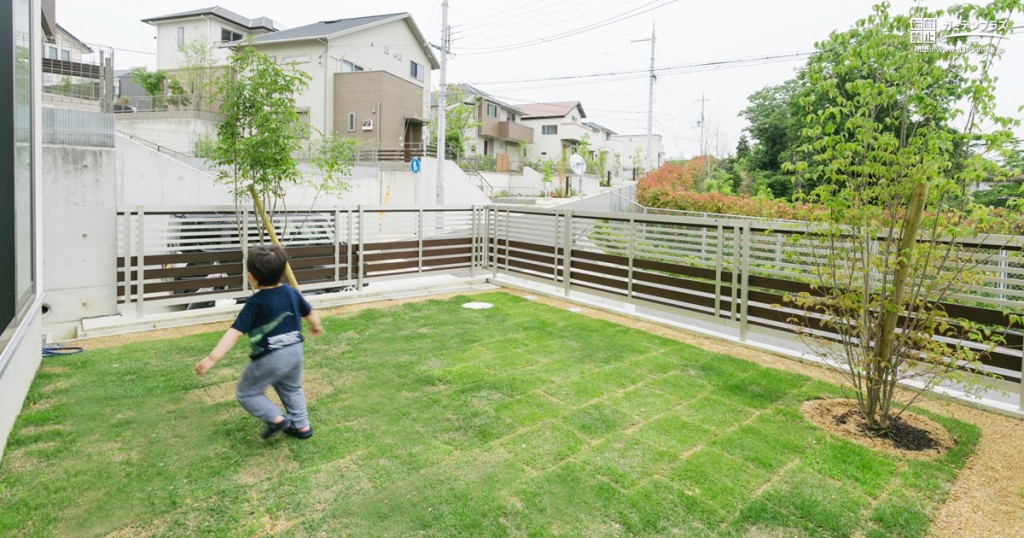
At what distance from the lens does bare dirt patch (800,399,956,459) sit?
3879mm

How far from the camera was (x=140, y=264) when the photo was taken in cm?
682

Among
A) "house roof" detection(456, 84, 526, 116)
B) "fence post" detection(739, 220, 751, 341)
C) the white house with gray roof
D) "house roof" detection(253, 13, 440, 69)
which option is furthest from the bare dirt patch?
"house roof" detection(456, 84, 526, 116)

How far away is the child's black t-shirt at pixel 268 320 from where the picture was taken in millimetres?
3564

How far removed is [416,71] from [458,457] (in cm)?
3185

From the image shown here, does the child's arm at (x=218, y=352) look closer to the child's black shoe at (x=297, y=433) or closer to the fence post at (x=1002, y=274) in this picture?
the child's black shoe at (x=297, y=433)

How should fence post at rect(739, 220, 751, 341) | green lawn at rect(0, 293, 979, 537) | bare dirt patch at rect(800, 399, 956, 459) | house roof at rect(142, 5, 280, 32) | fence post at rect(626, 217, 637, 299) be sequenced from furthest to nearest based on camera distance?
1. house roof at rect(142, 5, 280, 32)
2. fence post at rect(626, 217, 637, 299)
3. fence post at rect(739, 220, 751, 341)
4. bare dirt patch at rect(800, 399, 956, 459)
5. green lawn at rect(0, 293, 979, 537)

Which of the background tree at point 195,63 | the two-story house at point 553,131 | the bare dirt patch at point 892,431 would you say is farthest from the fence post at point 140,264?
the two-story house at point 553,131

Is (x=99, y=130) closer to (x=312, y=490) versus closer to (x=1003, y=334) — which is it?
Result: (x=312, y=490)

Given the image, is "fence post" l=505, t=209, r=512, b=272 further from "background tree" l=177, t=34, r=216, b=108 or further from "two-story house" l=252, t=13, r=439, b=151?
"background tree" l=177, t=34, r=216, b=108

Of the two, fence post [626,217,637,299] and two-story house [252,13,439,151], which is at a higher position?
two-story house [252,13,439,151]

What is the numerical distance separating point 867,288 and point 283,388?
401cm

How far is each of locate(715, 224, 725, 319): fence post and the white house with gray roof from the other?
93.2ft

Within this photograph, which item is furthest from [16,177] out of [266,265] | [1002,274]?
[1002,274]

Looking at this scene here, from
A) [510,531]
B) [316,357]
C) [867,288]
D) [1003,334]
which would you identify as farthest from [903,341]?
[316,357]
